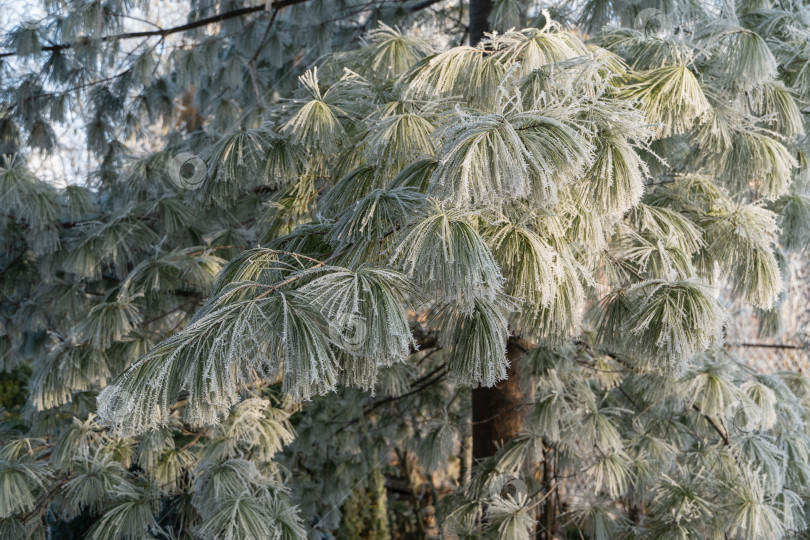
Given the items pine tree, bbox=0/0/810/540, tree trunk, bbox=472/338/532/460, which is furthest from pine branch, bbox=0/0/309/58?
tree trunk, bbox=472/338/532/460

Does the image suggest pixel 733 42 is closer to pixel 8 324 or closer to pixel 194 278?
pixel 194 278

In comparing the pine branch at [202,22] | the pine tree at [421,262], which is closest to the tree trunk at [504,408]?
the pine tree at [421,262]

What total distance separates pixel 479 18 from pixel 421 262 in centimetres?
171

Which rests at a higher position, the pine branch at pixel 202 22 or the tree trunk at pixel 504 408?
the pine branch at pixel 202 22

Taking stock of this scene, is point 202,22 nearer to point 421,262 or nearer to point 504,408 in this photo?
point 504,408

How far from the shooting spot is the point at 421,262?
129cm

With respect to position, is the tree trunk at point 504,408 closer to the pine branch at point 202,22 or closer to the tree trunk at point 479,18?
the tree trunk at point 479,18

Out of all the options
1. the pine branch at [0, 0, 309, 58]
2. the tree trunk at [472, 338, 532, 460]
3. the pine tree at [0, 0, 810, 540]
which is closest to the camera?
the pine tree at [0, 0, 810, 540]

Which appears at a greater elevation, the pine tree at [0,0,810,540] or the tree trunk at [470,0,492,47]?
the tree trunk at [470,0,492,47]

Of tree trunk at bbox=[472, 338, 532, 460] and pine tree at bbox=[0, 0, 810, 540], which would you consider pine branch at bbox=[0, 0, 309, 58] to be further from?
tree trunk at bbox=[472, 338, 532, 460]

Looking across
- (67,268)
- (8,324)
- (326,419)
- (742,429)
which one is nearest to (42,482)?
(67,268)

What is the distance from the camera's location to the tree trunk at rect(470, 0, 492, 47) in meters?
2.68

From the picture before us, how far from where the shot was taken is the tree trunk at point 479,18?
106 inches

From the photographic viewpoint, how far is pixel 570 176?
138 cm
